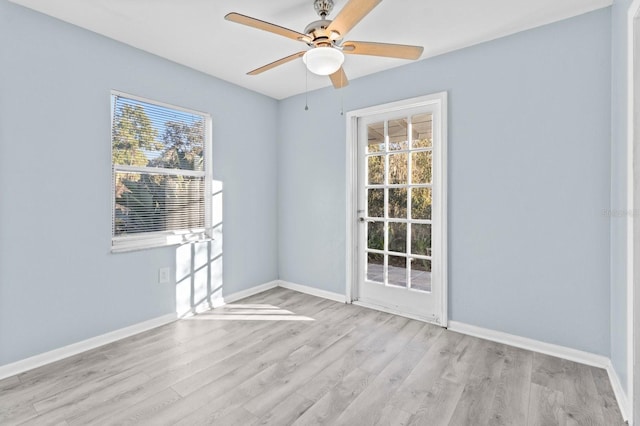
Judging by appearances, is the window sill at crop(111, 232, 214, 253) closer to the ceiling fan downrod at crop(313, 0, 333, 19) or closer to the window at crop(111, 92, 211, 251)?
the window at crop(111, 92, 211, 251)

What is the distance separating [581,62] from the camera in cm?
238

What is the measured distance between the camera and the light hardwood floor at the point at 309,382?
183 cm

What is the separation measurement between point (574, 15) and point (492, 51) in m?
0.55

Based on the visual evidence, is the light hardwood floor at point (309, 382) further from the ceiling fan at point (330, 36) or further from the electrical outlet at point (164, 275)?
the ceiling fan at point (330, 36)

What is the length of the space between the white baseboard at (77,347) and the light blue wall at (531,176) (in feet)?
9.19

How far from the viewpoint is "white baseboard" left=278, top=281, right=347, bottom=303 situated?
384 centimetres

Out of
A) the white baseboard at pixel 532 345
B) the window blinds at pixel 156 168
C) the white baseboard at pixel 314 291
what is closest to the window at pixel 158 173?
the window blinds at pixel 156 168

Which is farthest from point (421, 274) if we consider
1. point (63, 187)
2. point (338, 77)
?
point (63, 187)

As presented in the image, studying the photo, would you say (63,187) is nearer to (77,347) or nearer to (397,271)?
(77,347)

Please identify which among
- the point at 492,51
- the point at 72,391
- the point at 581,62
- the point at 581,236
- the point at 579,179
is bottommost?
the point at 72,391

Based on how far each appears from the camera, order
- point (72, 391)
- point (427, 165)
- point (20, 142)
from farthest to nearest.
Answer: point (427, 165), point (20, 142), point (72, 391)

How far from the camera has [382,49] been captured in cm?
213

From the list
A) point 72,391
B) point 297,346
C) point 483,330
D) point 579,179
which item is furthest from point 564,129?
point 72,391

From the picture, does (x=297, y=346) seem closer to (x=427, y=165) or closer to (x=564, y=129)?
(x=427, y=165)
